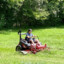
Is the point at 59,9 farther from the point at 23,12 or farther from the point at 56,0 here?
the point at 23,12

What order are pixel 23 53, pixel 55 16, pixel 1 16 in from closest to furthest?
pixel 23 53, pixel 1 16, pixel 55 16

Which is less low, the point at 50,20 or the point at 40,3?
the point at 40,3

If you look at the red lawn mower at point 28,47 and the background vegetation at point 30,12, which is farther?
the background vegetation at point 30,12

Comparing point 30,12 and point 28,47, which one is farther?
point 30,12

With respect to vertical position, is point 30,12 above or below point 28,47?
above

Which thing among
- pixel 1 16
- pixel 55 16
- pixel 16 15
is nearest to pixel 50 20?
pixel 55 16

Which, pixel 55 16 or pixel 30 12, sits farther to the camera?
pixel 55 16

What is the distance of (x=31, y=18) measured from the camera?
110 ft

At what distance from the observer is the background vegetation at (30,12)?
104 feet

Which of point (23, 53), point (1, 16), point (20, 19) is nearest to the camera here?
point (23, 53)

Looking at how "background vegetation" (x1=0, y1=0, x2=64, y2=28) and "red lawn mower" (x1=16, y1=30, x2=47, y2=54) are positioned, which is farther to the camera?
"background vegetation" (x1=0, y1=0, x2=64, y2=28)

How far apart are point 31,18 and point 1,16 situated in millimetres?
4580

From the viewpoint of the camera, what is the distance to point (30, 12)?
3195 cm

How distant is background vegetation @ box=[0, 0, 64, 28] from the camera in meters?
31.7
